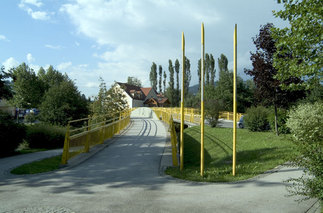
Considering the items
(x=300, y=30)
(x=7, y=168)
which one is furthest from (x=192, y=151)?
(x=7, y=168)

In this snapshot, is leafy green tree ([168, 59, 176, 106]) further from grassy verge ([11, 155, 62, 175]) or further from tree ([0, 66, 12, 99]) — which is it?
grassy verge ([11, 155, 62, 175])

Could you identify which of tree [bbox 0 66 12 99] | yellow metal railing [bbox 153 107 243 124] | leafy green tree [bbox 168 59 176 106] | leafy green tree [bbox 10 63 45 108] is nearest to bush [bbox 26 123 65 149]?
tree [bbox 0 66 12 99]

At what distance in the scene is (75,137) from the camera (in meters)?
8.87

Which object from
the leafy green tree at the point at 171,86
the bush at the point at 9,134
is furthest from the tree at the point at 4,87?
the leafy green tree at the point at 171,86

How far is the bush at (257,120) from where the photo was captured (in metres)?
14.8

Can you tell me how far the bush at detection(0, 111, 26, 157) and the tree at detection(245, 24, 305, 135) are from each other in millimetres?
11760

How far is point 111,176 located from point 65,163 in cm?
224

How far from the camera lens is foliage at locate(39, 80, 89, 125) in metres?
19.0

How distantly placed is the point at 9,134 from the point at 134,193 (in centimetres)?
819

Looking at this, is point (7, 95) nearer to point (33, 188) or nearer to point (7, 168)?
point (7, 168)

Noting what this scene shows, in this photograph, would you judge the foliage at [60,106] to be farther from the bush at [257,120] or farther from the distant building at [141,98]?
the distant building at [141,98]

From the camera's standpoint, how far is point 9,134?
10766 mm

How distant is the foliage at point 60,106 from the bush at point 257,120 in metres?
12.6

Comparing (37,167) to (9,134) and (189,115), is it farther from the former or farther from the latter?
(189,115)
